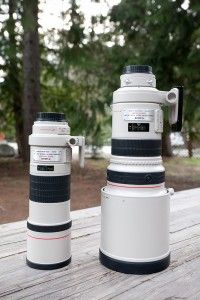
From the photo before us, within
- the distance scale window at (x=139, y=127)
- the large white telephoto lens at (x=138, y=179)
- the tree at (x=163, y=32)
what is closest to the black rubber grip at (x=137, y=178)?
the large white telephoto lens at (x=138, y=179)

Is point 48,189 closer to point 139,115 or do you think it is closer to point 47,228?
point 47,228

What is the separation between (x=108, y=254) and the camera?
2246 mm

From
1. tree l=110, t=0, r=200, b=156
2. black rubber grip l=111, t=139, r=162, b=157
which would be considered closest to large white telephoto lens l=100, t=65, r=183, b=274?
black rubber grip l=111, t=139, r=162, b=157

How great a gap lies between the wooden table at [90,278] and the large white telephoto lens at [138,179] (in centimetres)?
13

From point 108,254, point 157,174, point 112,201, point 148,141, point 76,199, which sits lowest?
point 76,199

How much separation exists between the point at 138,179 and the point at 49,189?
0.52 m

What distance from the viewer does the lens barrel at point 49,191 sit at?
2164mm

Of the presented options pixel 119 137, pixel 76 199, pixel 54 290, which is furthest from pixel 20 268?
pixel 76 199

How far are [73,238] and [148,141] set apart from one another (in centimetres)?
112

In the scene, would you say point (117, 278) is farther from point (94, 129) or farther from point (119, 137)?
point (94, 129)

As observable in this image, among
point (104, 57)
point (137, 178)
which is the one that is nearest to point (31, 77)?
point (104, 57)

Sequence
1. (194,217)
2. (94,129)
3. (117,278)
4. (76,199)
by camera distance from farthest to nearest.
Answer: (94,129)
(76,199)
(194,217)
(117,278)

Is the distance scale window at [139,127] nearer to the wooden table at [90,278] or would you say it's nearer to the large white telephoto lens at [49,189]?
the large white telephoto lens at [49,189]

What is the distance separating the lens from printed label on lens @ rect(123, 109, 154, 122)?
2135mm
